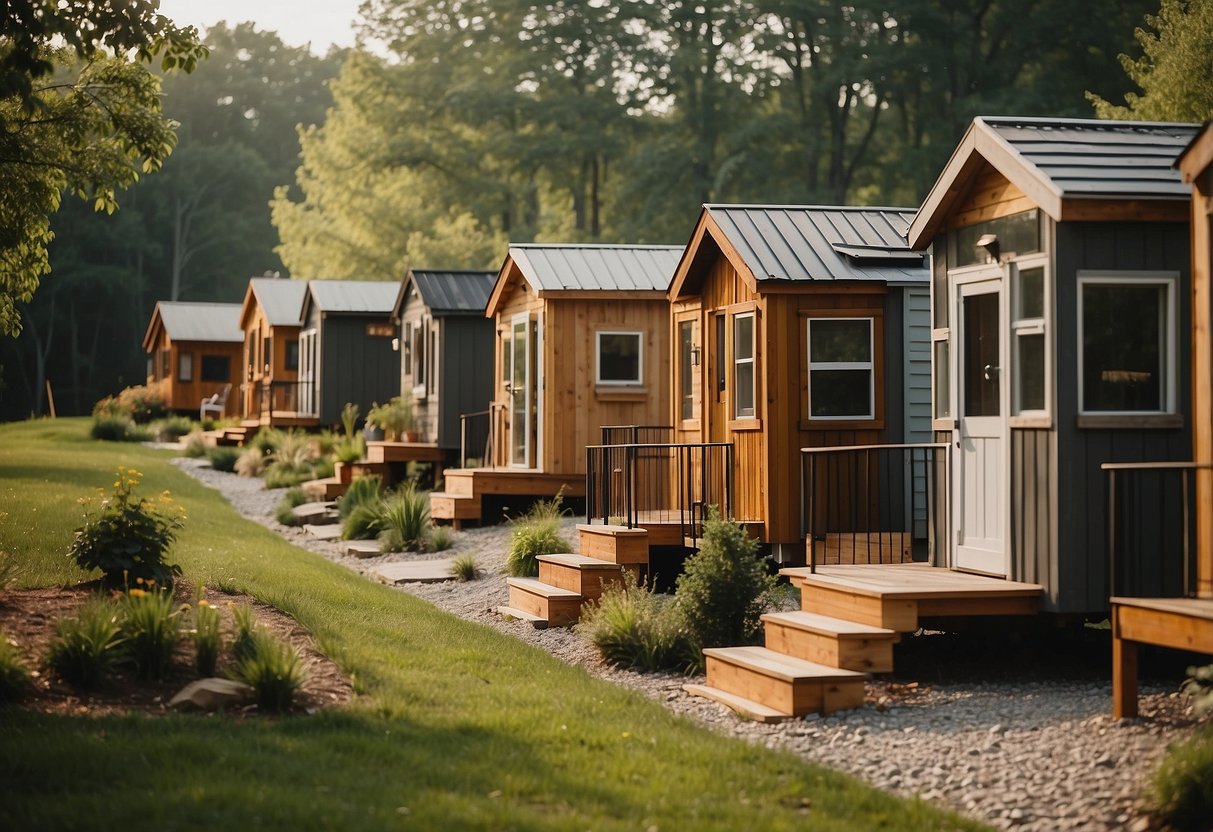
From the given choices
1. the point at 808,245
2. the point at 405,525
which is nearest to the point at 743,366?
the point at 808,245

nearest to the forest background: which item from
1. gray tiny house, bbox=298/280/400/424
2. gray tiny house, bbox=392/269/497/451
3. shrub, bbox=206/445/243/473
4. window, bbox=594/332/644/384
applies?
gray tiny house, bbox=298/280/400/424

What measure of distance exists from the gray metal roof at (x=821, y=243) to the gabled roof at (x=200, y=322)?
111 feet

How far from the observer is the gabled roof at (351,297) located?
104 feet

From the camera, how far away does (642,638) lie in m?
11.2

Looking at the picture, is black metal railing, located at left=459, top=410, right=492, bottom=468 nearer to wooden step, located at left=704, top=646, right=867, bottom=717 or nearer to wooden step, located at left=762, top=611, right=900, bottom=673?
wooden step, located at left=762, top=611, right=900, bottom=673

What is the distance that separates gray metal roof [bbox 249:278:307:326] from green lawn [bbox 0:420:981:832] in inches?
1056

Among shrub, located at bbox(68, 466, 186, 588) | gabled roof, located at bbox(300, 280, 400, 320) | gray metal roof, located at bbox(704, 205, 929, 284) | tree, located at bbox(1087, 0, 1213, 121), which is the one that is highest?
tree, located at bbox(1087, 0, 1213, 121)

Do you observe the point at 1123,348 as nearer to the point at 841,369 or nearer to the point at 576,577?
the point at 841,369

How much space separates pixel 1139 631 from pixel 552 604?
621 centimetres

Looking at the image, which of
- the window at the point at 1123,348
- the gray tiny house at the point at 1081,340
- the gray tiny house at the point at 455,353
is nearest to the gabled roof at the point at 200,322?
the gray tiny house at the point at 455,353

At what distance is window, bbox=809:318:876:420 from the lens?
543 inches

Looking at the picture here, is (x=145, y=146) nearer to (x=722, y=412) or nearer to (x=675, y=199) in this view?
(x=722, y=412)

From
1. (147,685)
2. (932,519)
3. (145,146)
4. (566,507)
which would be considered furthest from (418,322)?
(147,685)

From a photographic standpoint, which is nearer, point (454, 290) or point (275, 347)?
point (454, 290)
